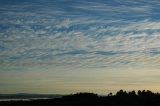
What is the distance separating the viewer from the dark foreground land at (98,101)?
5416cm

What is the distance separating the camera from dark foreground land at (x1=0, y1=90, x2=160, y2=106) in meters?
54.2

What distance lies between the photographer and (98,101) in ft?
182

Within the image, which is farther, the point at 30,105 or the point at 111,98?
the point at 111,98

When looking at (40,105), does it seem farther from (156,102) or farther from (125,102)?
(156,102)

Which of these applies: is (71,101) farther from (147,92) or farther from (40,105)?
(147,92)

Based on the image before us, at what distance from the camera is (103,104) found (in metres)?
54.2

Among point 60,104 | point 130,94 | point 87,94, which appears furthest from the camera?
point 130,94

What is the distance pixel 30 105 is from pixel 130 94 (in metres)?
15.7

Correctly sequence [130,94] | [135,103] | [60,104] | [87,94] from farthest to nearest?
[130,94]
[87,94]
[135,103]
[60,104]

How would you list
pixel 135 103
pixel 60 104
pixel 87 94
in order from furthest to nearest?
pixel 87 94, pixel 135 103, pixel 60 104

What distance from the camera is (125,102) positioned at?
56.9m

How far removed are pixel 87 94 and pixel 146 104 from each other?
7.65 metres

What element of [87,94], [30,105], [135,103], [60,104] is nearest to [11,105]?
[30,105]

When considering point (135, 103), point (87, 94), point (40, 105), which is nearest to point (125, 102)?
point (135, 103)
